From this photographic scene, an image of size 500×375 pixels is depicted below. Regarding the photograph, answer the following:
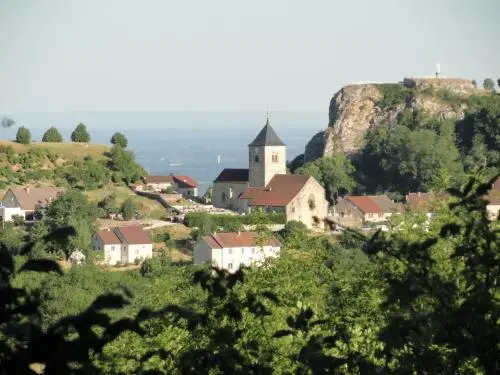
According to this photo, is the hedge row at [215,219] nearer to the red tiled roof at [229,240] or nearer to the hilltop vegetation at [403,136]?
the red tiled roof at [229,240]

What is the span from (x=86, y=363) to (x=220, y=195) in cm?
5345

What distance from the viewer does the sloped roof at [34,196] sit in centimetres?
5456

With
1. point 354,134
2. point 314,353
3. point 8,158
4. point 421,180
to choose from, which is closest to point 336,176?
point 421,180

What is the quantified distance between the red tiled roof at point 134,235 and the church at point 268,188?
22.0 feet

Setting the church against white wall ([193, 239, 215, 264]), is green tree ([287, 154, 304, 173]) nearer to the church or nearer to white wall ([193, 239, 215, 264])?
the church

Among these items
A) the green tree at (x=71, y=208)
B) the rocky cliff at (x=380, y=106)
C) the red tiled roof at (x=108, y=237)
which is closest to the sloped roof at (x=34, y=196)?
the green tree at (x=71, y=208)

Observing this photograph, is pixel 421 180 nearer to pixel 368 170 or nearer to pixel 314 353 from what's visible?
pixel 368 170

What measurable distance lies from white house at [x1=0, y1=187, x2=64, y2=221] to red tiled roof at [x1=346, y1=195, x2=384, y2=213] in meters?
12.9

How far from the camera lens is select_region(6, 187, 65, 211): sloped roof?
5456 centimetres

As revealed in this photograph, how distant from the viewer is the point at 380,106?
7694cm

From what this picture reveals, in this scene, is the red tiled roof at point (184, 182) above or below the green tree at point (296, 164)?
below

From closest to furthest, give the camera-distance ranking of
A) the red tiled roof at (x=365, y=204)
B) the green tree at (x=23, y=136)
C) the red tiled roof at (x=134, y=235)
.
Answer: the red tiled roof at (x=134, y=235) < the red tiled roof at (x=365, y=204) < the green tree at (x=23, y=136)

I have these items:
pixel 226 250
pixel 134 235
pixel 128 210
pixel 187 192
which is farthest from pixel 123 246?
pixel 187 192

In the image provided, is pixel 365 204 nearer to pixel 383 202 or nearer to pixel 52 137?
pixel 383 202
